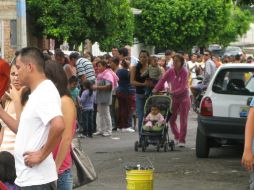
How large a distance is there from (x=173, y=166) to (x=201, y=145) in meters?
0.96

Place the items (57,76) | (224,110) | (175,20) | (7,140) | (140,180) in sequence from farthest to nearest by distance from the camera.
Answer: (175,20), (224,110), (140,180), (7,140), (57,76)

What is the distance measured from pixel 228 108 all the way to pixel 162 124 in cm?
194

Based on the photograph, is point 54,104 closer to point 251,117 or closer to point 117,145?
point 251,117

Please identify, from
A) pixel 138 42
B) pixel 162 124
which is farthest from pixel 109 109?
pixel 138 42

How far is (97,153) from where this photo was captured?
591 inches

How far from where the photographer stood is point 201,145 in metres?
13.9

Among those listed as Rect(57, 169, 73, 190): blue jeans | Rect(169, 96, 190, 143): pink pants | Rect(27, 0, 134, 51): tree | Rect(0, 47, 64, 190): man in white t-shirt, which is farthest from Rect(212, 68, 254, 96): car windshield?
Rect(27, 0, 134, 51): tree

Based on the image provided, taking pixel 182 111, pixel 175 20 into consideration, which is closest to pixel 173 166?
pixel 182 111

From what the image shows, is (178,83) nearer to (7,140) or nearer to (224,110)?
(224,110)

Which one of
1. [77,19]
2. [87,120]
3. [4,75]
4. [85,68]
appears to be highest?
[77,19]

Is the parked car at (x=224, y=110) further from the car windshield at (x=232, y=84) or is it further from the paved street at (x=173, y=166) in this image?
the paved street at (x=173, y=166)

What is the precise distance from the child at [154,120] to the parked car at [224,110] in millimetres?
1220

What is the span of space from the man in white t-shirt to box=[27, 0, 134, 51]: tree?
2412cm

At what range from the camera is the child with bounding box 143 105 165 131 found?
15.0 meters
